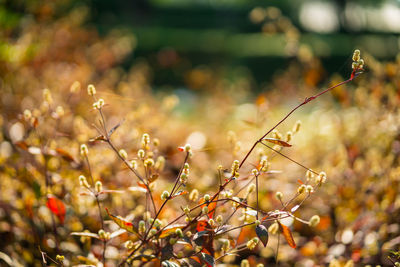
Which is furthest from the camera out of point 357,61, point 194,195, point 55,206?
point 55,206

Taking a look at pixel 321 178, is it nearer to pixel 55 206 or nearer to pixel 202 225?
pixel 202 225

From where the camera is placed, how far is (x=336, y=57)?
11.4 meters

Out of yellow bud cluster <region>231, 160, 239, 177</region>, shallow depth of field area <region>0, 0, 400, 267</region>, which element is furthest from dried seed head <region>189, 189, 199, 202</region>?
yellow bud cluster <region>231, 160, 239, 177</region>

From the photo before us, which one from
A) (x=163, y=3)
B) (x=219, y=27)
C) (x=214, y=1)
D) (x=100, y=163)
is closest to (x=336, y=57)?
(x=219, y=27)

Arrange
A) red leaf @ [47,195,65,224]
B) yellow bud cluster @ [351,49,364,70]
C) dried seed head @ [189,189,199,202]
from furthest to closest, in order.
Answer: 1. red leaf @ [47,195,65,224]
2. dried seed head @ [189,189,199,202]
3. yellow bud cluster @ [351,49,364,70]

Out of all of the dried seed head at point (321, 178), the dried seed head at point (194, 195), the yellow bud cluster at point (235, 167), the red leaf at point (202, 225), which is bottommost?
A: the red leaf at point (202, 225)

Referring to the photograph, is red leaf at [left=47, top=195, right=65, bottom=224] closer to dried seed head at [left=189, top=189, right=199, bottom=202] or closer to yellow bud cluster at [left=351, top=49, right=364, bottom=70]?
dried seed head at [left=189, top=189, right=199, bottom=202]

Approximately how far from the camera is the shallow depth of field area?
1050 mm

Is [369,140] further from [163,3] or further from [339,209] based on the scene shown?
[163,3]

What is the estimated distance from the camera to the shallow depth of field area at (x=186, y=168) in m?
1.05

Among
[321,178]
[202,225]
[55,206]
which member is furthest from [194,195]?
[55,206]

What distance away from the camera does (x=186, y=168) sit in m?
0.96

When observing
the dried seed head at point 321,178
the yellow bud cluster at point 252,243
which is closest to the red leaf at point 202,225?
the yellow bud cluster at point 252,243

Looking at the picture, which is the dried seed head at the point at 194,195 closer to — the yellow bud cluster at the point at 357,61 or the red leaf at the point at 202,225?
the red leaf at the point at 202,225
